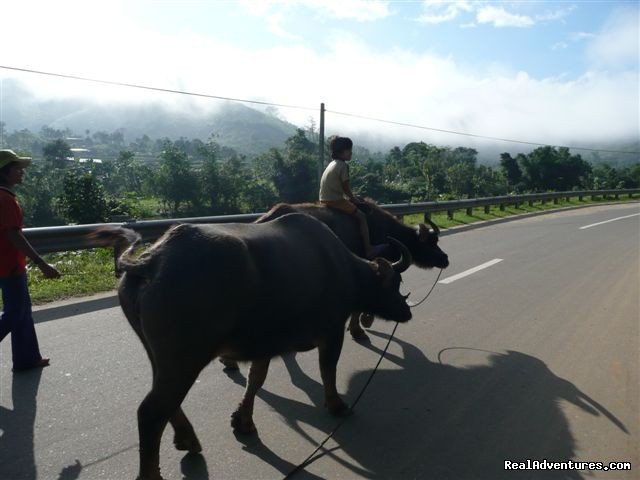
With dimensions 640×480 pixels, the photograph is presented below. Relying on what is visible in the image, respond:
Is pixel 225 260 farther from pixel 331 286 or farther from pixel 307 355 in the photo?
pixel 307 355

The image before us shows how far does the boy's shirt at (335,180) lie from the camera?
641 cm

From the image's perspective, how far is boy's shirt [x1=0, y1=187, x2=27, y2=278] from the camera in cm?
432

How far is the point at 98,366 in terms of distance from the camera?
486 cm

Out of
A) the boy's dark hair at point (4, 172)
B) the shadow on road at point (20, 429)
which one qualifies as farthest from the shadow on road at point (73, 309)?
the boy's dark hair at point (4, 172)

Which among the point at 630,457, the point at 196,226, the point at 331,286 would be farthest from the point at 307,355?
the point at 630,457

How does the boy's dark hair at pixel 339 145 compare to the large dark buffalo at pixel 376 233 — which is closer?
the large dark buffalo at pixel 376 233

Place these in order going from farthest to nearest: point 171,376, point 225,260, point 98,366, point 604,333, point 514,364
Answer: point 604,333
point 514,364
point 98,366
point 225,260
point 171,376

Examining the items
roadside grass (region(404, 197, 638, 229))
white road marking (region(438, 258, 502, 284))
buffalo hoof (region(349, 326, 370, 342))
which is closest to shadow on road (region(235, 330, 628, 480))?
buffalo hoof (region(349, 326, 370, 342))

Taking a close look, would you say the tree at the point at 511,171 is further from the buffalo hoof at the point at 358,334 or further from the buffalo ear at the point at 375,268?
the buffalo ear at the point at 375,268

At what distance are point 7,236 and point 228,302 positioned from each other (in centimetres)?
241

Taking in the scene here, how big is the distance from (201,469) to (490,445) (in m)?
2.02

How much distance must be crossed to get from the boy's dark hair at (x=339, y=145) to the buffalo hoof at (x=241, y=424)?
3.59m

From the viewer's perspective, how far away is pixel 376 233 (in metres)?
6.92

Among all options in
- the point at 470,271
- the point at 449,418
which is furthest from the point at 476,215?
the point at 449,418
